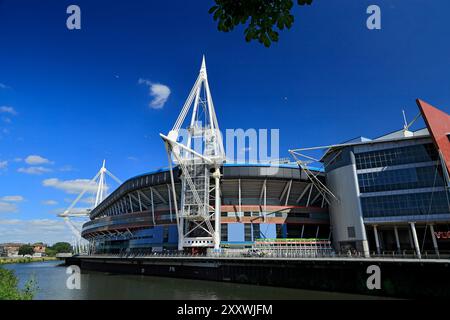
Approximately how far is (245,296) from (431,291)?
18.4 m

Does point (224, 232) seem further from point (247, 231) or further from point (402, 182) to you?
point (402, 182)

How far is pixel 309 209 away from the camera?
63.2 metres

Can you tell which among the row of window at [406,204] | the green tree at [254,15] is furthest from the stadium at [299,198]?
the green tree at [254,15]

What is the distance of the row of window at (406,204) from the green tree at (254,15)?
155ft

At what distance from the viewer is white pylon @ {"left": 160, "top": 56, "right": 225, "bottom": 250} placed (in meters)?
54.0

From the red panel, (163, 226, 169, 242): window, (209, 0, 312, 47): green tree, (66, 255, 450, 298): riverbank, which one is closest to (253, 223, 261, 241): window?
(66, 255, 450, 298): riverbank

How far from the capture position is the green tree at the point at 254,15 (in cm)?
540

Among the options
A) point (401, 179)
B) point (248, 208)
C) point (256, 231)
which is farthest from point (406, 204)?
point (248, 208)

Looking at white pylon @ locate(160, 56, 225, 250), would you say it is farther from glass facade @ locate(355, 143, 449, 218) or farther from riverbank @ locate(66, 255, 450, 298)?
glass facade @ locate(355, 143, 449, 218)

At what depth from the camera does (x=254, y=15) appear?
5551 millimetres

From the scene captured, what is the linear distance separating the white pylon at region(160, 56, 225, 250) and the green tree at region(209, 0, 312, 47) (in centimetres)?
4601

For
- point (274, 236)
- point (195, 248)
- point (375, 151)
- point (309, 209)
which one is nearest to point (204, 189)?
point (195, 248)
